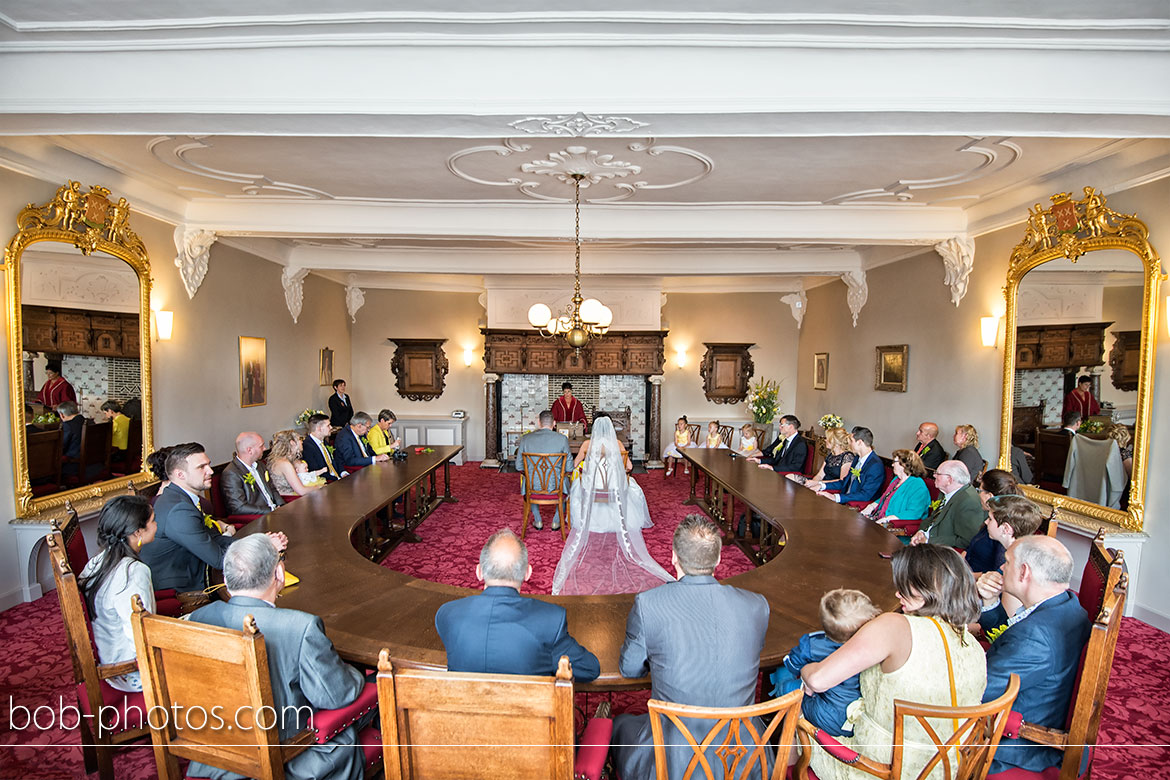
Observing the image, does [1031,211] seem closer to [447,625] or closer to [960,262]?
[960,262]

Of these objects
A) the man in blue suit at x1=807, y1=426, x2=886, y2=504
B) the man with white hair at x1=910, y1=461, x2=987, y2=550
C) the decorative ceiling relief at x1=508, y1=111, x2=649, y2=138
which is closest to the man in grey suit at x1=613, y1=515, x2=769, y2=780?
the decorative ceiling relief at x1=508, y1=111, x2=649, y2=138

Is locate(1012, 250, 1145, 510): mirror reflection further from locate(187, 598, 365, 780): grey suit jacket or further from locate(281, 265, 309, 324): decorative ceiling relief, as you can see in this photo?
locate(281, 265, 309, 324): decorative ceiling relief

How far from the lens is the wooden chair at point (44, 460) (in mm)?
4379

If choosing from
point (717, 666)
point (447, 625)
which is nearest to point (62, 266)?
point (447, 625)

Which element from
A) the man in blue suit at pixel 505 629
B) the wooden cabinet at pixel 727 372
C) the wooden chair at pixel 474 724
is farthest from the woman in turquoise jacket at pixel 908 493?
the wooden cabinet at pixel 727 372

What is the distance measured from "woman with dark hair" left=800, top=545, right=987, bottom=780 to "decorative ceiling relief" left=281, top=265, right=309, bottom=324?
8462 mm

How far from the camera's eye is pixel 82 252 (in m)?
4.77

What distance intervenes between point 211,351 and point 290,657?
222 inches

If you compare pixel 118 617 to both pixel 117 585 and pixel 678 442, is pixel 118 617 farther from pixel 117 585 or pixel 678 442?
pixel 678 442

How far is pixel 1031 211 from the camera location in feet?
16.6

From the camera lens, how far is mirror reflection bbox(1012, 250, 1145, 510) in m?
4.41

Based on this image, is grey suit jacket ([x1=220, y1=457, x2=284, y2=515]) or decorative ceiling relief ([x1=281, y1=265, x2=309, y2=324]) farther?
decorative ceiling relief ([x1=281, y1=265, x2=309, y2=324])

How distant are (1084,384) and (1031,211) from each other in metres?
1.48

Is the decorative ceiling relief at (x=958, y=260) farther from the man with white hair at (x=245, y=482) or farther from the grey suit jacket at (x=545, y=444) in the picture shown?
the man with white hair at (x=245, y=482)
